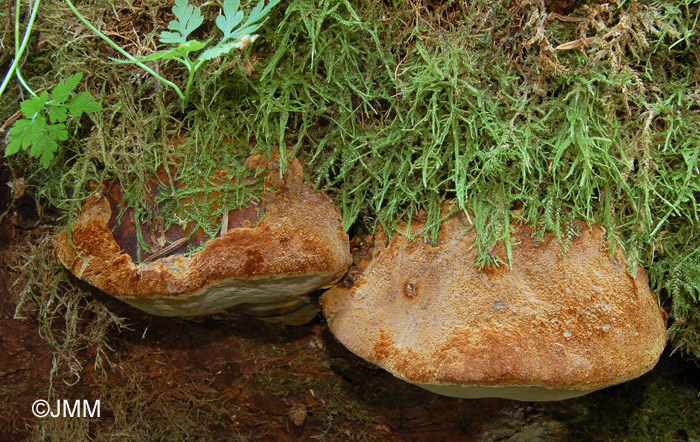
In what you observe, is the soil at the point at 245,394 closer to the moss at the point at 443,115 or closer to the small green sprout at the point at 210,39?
the moss at the point at 443,115

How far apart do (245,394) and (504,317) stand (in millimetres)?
1461

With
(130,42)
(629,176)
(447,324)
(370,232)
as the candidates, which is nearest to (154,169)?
(130,42)

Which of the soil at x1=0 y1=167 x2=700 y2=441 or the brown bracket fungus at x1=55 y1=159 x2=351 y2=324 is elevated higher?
the brown bracket fungus at x1=55 y1=159 x2=351 y2=324

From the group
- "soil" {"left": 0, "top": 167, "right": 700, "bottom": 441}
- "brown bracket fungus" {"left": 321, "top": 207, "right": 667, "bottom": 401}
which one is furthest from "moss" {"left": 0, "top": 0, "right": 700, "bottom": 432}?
"soil" {"left": 0, "top": 167, "right": 700, "bottom": 441}

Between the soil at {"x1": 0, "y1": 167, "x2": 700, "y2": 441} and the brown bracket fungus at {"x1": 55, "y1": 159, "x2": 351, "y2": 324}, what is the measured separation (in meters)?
0.51

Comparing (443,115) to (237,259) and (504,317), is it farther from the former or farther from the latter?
(237,259)

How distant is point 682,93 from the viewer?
1741 mm

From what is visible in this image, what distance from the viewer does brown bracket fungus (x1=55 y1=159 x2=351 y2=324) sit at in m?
1.56

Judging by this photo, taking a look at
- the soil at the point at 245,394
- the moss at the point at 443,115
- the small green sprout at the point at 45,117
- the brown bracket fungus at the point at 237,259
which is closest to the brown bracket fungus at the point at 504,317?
the moss at the point at 443,115

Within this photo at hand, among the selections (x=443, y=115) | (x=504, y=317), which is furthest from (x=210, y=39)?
(x=504, y=317)

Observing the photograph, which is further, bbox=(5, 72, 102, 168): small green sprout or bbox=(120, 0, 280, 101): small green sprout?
bbox=(5, 72, 102, 168): small green sprout

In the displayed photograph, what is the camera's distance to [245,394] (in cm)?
243

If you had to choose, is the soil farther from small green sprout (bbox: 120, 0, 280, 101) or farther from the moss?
small green sprout (bbox: 120, 0, 280, 101)

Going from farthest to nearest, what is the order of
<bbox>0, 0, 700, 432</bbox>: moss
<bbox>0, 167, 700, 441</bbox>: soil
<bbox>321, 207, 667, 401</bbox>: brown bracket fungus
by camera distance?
1. <bbox>0, 167, 700, 441</bbox>: soil
2. <bbox>0, 0, 700, 432</bbox>: moss
3. <bbox>321, 207, 667, 401</bbox>: brown bracket fungus
